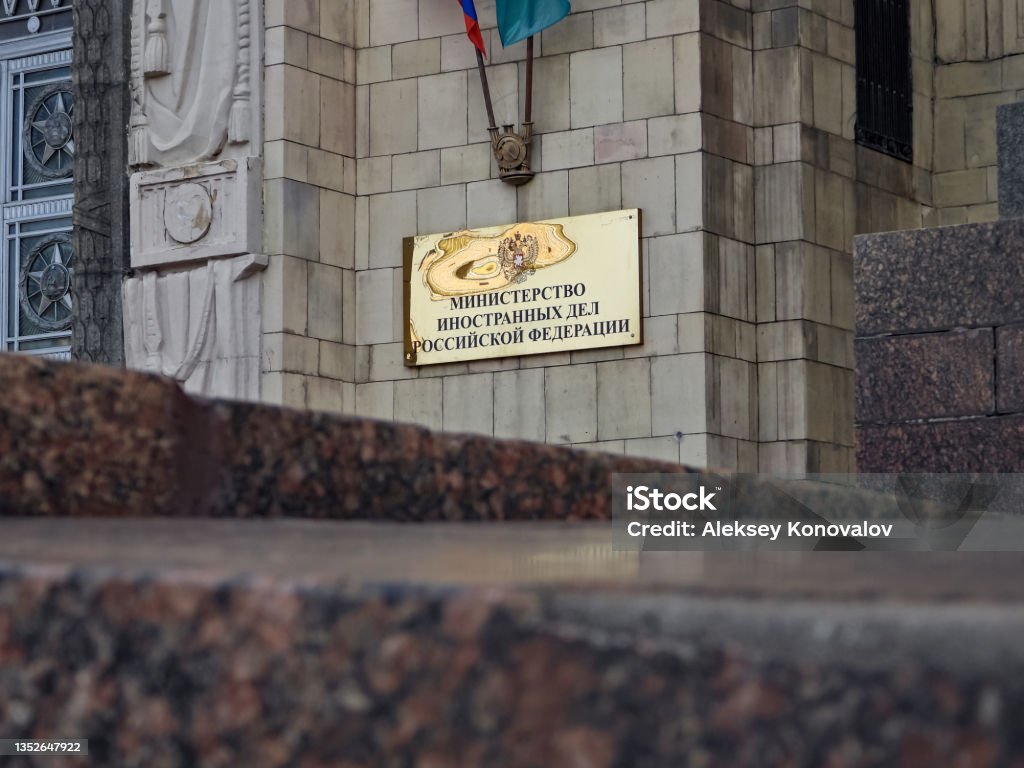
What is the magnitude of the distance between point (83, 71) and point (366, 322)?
10.6 ft

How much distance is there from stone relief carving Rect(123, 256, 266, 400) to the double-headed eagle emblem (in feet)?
6.03

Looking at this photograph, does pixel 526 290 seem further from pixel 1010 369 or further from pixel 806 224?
pixel 1010 369

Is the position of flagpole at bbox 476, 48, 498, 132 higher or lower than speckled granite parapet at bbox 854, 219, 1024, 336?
higher

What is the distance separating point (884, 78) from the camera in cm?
1530

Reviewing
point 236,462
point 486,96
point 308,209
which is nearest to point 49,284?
point 308,209

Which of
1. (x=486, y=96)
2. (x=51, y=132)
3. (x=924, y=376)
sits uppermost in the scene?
(x=51, y=132)

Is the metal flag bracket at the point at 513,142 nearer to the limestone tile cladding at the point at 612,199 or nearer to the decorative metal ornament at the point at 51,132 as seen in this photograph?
the limestone tile cladding at the point at 612,199

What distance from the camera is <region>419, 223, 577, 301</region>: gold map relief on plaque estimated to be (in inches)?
551

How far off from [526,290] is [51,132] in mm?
5091

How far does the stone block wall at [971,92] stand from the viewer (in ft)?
50.5

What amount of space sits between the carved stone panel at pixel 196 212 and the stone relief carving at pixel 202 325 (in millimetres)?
133

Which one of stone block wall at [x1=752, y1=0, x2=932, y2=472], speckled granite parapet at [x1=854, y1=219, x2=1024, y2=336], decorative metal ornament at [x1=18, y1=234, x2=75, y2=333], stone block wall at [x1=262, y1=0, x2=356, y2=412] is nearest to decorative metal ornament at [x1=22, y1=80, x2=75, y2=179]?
decorative metal ornament at [x1=18, y1=234, x2=75, y2=333]

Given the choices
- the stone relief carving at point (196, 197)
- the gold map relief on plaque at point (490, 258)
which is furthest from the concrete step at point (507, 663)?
the stone relief carving at point (196, 197)

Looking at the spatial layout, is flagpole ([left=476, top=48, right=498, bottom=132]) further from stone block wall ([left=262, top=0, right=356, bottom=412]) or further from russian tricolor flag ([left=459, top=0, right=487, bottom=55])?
stone block wall ([left=262, top=0, right=356, bottom=412])
